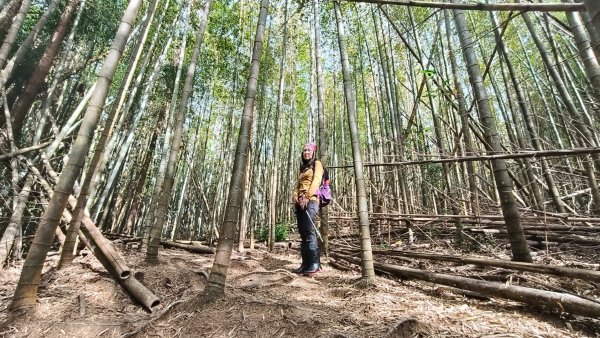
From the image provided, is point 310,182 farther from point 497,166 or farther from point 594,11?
point 594,11

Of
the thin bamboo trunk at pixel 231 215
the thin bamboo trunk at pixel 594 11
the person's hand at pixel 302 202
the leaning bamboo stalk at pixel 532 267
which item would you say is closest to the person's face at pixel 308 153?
the person's hand at pixel 302 202

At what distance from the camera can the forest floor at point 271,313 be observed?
165 cm

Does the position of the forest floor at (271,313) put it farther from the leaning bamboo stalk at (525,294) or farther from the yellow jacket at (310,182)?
the yellow jacket at (310,182)

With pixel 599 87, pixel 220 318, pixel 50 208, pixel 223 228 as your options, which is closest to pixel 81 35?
pixel 50 208

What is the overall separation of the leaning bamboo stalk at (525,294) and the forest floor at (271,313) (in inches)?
3.3

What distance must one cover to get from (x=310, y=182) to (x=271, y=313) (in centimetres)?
171

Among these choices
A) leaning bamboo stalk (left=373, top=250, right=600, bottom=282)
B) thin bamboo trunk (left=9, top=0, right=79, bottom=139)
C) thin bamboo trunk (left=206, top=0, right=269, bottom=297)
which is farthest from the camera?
thin bamboo trunk (left=9, top=0, right=79, bottom=139)

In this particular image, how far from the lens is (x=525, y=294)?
1.83m

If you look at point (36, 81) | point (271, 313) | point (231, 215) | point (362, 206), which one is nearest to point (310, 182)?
point (362, 206)

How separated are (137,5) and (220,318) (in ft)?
6.97

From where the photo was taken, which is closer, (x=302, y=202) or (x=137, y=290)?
(x=137, y=290)

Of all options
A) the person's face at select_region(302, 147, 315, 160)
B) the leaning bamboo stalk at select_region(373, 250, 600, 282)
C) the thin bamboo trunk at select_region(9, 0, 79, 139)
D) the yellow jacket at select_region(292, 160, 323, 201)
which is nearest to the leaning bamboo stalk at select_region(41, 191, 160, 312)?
the yellow jacket at select_region(292, 160, 323, 201)

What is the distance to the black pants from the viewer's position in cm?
330

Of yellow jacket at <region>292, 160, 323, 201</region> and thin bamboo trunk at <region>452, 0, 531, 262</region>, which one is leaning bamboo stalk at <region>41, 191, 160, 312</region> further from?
thin bamboo trunk at <region>452, 0, 531, 262</region>
